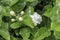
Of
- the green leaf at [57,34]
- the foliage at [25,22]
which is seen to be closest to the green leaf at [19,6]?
the foliage at [25,22]

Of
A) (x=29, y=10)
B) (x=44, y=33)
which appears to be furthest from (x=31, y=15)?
(x=44, y=33)

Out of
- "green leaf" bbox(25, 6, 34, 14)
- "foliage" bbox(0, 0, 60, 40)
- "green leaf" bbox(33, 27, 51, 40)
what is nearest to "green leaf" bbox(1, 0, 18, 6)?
"foliage" bbox(0, 0, 60, 40)

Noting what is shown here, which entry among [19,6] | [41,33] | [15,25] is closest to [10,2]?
[19,6]

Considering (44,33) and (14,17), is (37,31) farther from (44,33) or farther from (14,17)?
(14,17)

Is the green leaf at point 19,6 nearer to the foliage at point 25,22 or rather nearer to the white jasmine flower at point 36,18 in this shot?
the foliage at point 25,22

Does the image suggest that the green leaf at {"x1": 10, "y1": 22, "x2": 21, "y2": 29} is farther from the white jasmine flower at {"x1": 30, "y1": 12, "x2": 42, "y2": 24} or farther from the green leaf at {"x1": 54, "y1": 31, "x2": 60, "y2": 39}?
the green leaf at {"x1": 54, "y1": 31, "x2": 60, "y2": 39}

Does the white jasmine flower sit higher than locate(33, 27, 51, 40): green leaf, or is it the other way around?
the white jasmine flower

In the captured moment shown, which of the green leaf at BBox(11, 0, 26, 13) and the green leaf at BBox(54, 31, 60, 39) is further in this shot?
the green leaf at BBox(11, 0, 26, 13)

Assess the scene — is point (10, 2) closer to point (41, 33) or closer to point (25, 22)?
point (25, 22)

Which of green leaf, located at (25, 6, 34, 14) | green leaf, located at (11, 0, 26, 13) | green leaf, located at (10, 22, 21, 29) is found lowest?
green leaf, located at (10, 22, 21, 29)
